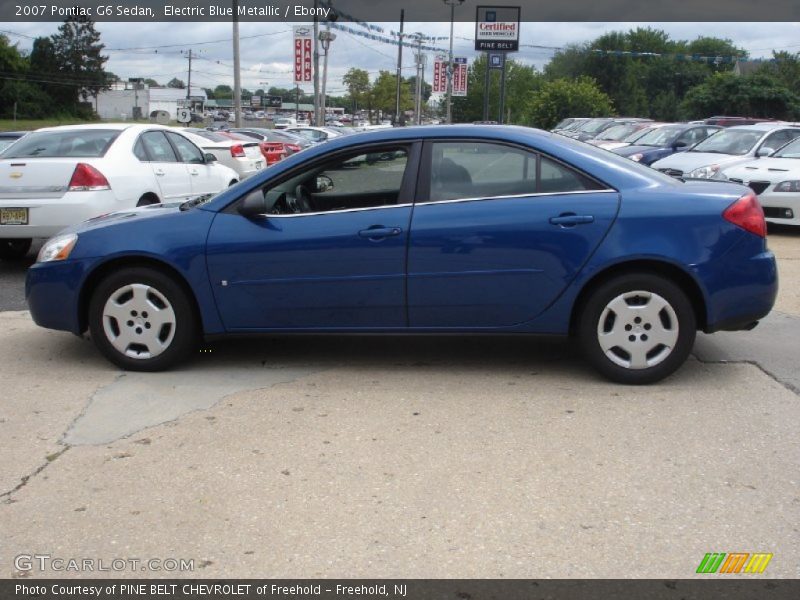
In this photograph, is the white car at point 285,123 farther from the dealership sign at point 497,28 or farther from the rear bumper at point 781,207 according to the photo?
the rear bumper at point 781,207

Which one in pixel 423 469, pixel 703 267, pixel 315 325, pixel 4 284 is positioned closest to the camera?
pixel 423 469

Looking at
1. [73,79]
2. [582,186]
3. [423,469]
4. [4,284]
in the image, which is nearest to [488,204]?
[582,186]

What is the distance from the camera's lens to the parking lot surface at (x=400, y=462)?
3340 millimetres

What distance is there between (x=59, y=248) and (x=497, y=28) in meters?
32.8

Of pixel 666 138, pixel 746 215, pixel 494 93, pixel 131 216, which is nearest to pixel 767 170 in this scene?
pixel 746 215

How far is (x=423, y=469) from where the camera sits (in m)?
4.05

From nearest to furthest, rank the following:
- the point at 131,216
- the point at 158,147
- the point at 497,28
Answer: the point at 131,216 → the point at 158,147 → the point at 497,28

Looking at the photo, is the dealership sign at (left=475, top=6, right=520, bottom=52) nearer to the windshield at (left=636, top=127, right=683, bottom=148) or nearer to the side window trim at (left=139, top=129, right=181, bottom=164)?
the windshield at (left=636, top=127, right=683, bottom=148)

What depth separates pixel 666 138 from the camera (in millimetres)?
20250

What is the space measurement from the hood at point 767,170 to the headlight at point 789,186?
0.24ft

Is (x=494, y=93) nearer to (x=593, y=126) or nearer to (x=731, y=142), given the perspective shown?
(x=593, y=126)
